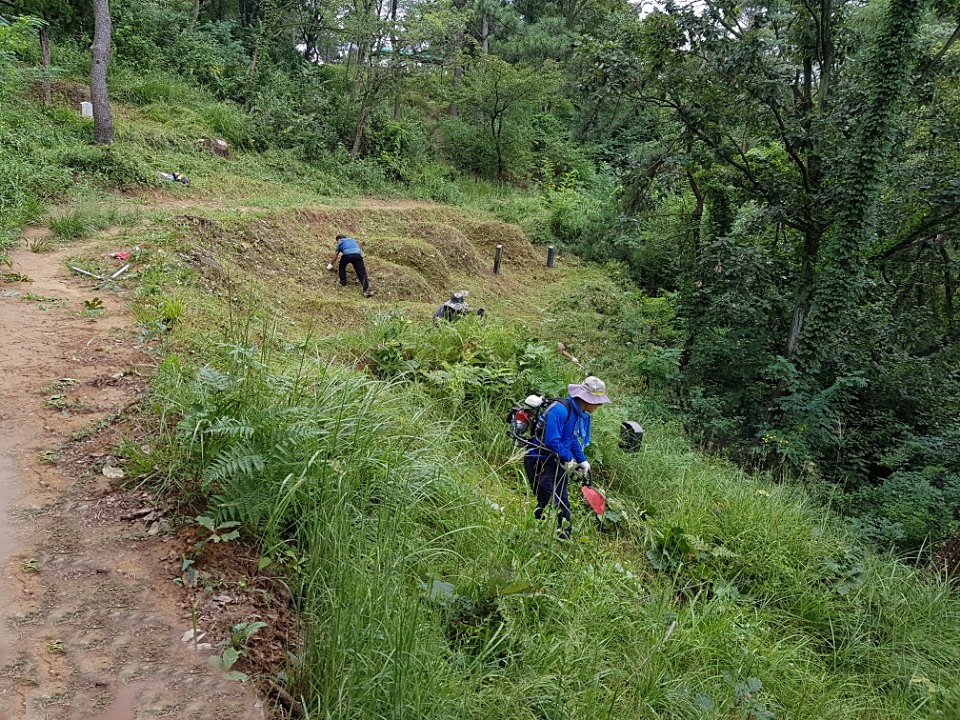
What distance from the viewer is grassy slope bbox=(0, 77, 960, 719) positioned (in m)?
2.60

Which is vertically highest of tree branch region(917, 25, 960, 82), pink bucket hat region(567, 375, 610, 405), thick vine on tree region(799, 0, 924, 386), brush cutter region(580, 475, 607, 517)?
tree branch region(917, 25, 960, 82)

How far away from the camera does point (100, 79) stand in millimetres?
12453

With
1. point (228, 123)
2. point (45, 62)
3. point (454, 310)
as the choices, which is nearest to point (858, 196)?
point (454, 310)

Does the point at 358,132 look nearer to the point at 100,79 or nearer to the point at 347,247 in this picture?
the point at 100,79

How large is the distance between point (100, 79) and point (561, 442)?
43.3ft

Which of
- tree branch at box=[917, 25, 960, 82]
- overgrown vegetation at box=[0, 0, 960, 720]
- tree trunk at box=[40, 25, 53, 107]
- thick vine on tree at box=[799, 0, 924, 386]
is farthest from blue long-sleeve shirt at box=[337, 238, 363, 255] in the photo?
tree branch at box=[917, 25, 960, 82]

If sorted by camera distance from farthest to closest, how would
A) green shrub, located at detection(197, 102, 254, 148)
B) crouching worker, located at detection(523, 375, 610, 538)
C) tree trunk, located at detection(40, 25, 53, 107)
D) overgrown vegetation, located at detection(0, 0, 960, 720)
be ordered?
green shrub, located at detection(197, 102, 254, 148) → tree trunk, located at detection(40, 25, 53, 107) → crouching worker, located at detection(523, 375, 610, 538) → overgrown vegetation, located at detection(0, 0, 960, 720)

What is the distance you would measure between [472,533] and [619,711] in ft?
3.86

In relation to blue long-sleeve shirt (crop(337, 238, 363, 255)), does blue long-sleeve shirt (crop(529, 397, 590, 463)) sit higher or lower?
lower

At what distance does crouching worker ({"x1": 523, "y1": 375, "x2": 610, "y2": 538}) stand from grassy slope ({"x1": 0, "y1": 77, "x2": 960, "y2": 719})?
0.33 meters

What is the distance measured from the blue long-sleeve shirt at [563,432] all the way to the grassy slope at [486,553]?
528 mm

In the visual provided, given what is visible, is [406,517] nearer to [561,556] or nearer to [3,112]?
[561,556]

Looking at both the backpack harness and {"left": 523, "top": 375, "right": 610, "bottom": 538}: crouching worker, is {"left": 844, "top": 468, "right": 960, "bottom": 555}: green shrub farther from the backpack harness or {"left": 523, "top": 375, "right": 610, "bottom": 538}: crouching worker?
the backpack harness

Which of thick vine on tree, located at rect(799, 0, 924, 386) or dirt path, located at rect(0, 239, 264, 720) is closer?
dirt path, located at rect(0, 239, 264, 720)
